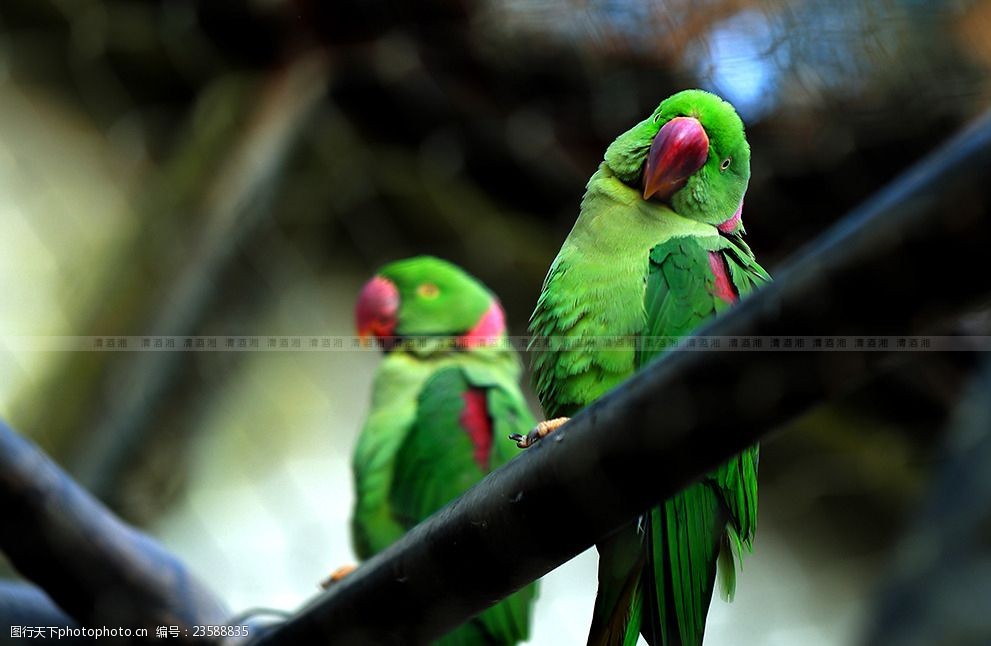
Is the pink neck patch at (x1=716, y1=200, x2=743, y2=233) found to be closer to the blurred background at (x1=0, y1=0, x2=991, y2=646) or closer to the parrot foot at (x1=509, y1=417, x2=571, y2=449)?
the parrot foot at (x1=509, y1=417, x2=571, y2=449)

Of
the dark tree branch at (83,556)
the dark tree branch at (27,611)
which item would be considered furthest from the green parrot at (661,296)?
the dark tree branch at (27,611)

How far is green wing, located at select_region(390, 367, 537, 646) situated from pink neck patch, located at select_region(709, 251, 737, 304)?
42 cm

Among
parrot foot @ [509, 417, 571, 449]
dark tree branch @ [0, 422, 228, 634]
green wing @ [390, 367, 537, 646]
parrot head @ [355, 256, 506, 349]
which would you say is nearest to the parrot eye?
parrot head @ [355, 256, 506, 349]

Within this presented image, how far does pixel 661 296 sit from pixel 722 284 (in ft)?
0.07

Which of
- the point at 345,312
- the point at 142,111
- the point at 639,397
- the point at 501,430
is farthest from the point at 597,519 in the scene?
the point at 142,111

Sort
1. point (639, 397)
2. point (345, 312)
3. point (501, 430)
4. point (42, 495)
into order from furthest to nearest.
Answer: point (345, 312) → point (501, 430) → point (42, 495) → point (639, 397)

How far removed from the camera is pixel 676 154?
0.35 meters

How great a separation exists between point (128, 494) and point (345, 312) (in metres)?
0.35

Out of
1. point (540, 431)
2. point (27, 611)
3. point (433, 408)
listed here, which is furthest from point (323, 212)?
point (540, 431)

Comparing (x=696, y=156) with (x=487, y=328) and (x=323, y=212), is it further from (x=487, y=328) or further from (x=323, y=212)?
(x=323, y=212)

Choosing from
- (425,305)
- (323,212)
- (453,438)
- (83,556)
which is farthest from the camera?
(323,212)

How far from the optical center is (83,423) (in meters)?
1.22

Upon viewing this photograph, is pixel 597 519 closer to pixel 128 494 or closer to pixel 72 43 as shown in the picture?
pixel 128 494

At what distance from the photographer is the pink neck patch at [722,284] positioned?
0.39 meters
